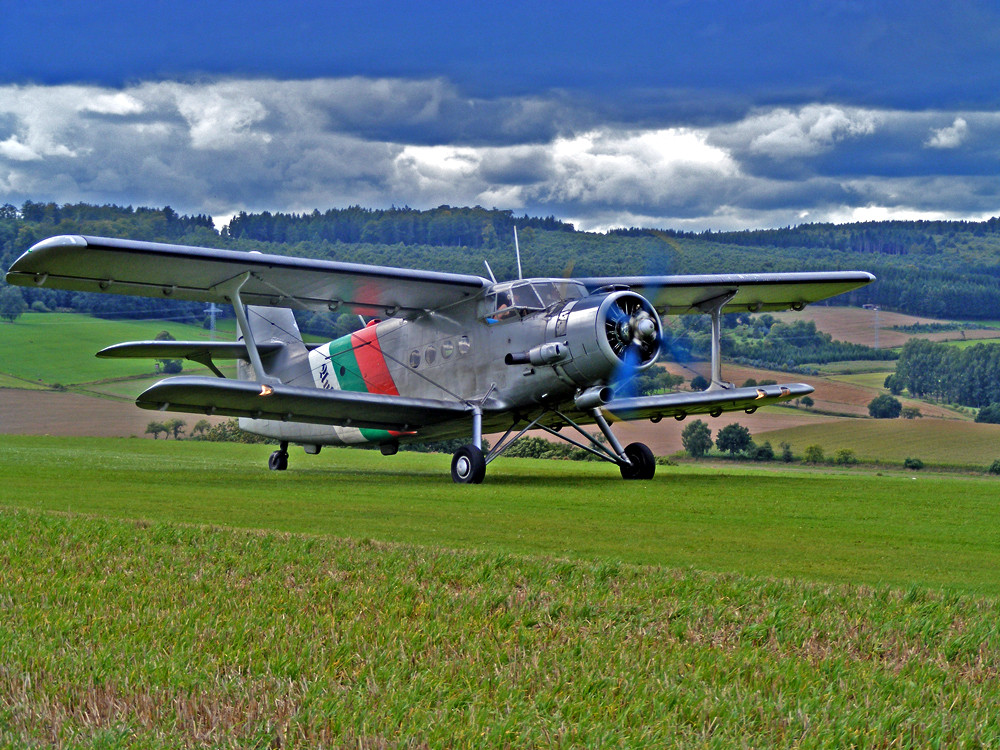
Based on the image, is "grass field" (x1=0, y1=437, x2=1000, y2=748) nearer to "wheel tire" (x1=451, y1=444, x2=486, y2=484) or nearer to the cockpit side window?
"wheel tire" (x1=451, y1=444, x2=486, y2=484)

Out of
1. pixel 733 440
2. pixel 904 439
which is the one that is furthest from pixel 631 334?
pixel 733 440

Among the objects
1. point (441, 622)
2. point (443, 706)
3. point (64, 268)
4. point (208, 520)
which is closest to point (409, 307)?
point (64, 268)

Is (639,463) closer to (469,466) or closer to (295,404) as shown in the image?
(469,466)

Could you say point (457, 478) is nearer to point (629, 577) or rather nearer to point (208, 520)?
point (208, 520)

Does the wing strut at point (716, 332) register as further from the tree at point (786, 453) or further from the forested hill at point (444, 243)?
the forested hill at point (444, 243)

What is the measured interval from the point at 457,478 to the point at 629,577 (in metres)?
12.1

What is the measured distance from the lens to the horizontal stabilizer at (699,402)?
2108 cm

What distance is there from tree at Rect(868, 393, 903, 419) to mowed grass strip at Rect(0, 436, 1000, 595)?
65.3 m

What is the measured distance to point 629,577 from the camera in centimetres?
721

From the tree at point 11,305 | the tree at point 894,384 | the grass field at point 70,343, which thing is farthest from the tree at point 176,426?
the tree at point 894,384

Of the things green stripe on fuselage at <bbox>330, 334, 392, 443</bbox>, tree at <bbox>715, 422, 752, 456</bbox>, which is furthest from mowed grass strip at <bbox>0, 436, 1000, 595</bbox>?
tree at <bbox>715, 422, 752, 456</bbox>

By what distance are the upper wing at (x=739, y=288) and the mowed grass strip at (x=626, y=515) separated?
4084 millimetres

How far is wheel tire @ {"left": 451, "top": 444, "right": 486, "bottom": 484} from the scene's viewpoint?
18.8 meters

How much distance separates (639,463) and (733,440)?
4125 cm
